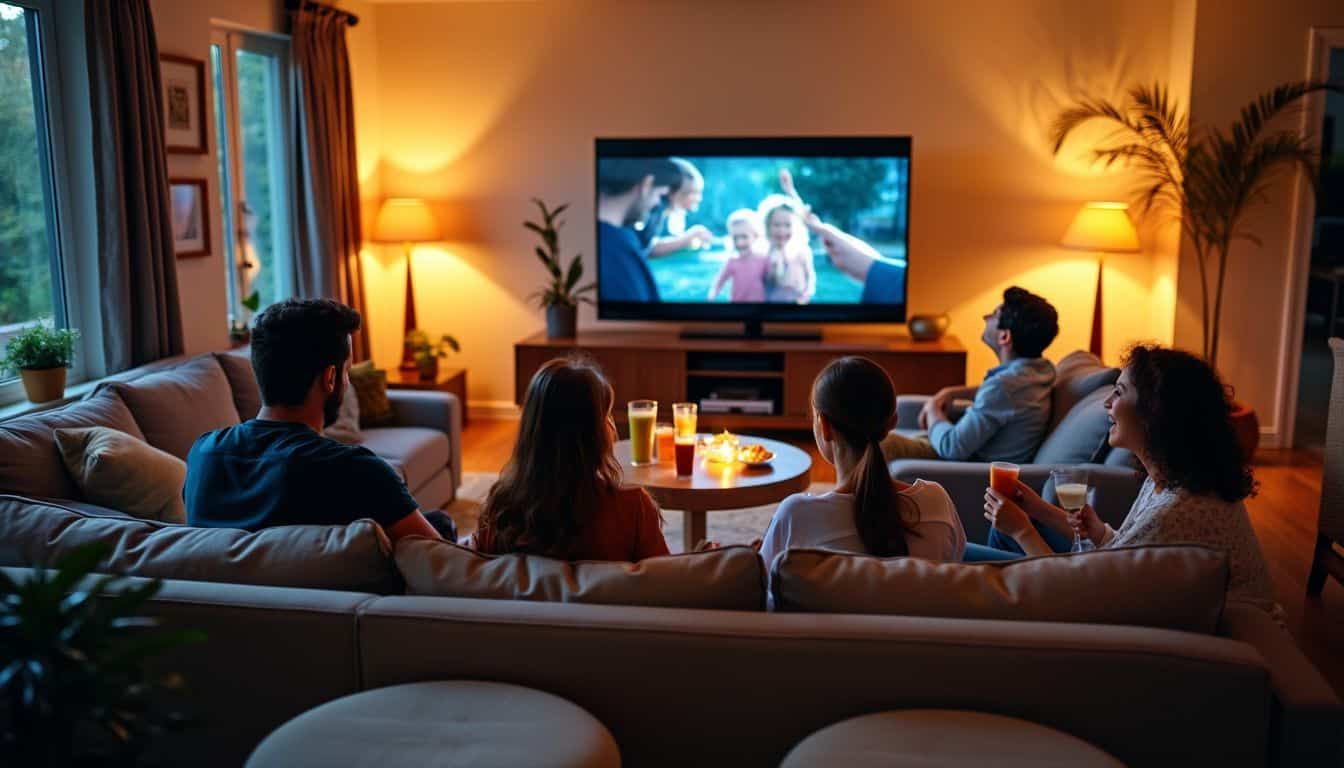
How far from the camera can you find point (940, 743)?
5.57ft

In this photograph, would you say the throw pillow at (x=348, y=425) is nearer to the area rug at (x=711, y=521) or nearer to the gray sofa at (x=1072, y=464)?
the area rug at (x=711, y=521)

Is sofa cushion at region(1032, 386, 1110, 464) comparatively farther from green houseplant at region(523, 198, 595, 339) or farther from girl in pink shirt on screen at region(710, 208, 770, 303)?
green houseplant at region(523, 198, 595, 339)

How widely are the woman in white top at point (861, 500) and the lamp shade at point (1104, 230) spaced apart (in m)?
3.78

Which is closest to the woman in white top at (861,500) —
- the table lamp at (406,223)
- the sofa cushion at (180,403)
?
the sofa cushion at (180,403)

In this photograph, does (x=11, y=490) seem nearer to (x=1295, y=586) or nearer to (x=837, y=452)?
(x=837, y=452)

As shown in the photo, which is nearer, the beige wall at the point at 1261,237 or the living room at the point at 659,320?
the living room at the point at 659,320

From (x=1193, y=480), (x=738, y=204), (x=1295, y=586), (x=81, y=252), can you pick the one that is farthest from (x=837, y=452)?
(x=738, y=204)

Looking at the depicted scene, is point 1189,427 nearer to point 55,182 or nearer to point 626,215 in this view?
point 55,182

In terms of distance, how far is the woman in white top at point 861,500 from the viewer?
7.41ft

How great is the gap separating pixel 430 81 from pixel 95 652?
18.2 feet

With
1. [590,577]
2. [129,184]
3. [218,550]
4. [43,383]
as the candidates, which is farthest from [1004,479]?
[129,184]

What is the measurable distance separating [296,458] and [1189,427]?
1.79 metres

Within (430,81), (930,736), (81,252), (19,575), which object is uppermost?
(430,81)

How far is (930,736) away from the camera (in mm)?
1718
